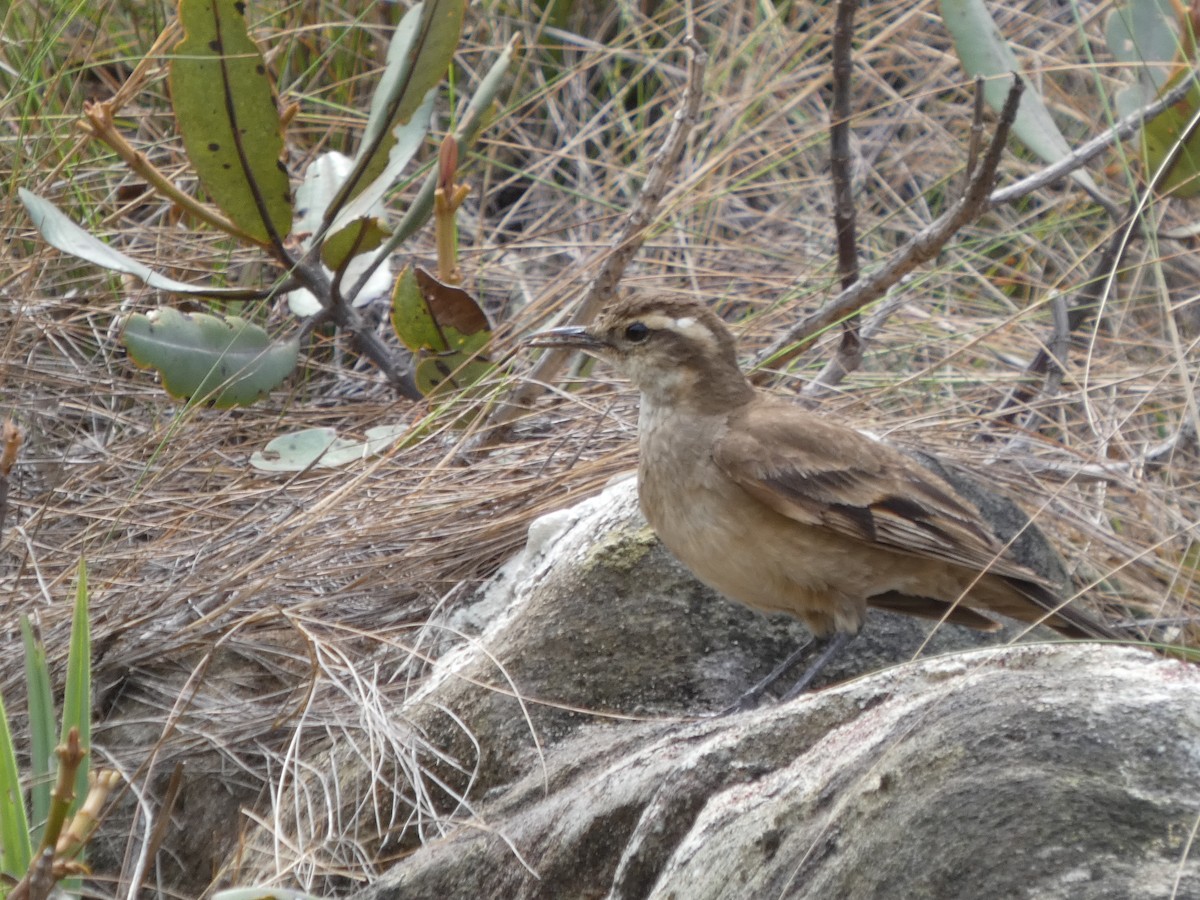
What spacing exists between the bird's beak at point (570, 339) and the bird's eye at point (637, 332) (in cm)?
8

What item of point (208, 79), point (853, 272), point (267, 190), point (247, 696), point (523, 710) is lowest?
point (247, 696)

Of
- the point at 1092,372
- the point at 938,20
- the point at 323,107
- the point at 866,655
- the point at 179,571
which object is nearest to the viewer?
the point at 866,655

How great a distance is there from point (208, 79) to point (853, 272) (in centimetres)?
235

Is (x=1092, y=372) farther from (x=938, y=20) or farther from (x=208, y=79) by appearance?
(x=208, y=79)

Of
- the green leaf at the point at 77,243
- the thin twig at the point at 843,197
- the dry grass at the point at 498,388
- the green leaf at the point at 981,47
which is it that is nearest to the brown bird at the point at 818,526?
the dry grass at the point at 498,388

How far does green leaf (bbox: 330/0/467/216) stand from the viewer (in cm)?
439

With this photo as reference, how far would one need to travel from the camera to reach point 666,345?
3.91 metres

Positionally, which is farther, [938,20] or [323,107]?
[938,20]

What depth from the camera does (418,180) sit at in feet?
20.9

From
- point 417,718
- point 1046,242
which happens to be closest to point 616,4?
point 1046,242

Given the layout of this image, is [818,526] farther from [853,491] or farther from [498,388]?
[498,388]

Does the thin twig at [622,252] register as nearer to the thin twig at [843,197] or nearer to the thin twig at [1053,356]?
the thin twig at [843,197]

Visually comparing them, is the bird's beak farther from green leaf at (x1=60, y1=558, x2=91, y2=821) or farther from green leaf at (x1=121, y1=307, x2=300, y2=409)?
green leaf at (x1=60, y1=558, x2=91, y2=821)

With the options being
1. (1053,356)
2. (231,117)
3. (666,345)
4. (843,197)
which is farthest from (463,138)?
(1053,356)
